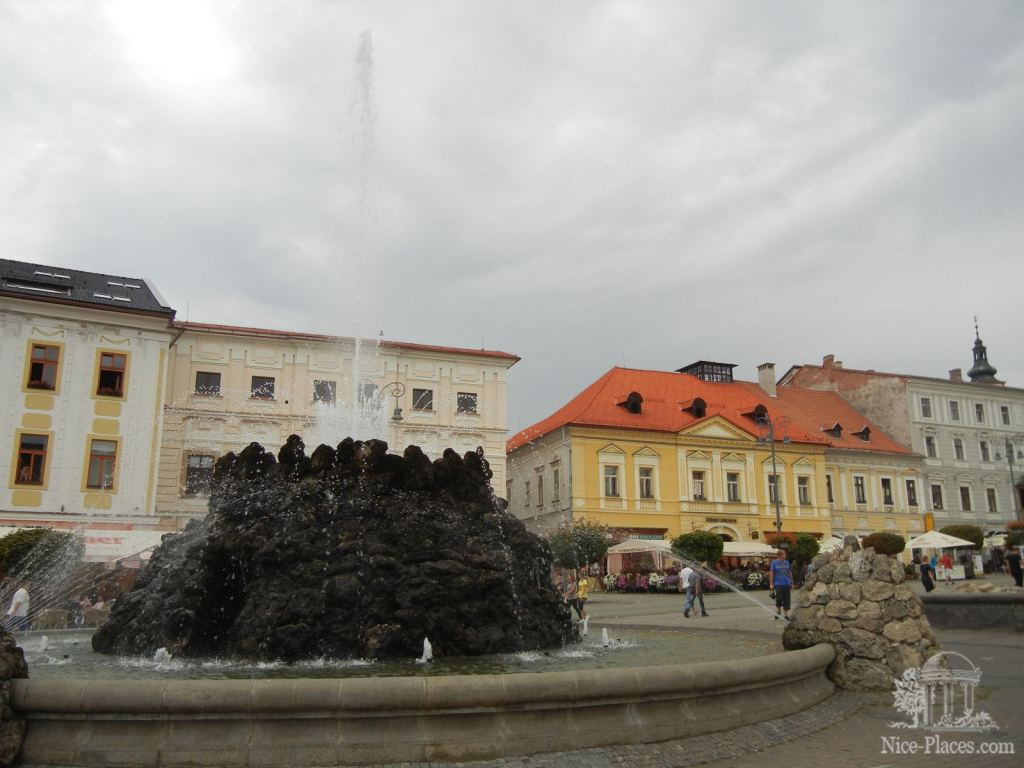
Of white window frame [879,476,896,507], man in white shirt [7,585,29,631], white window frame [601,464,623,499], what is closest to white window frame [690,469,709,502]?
white window frame [601,464,623,499]

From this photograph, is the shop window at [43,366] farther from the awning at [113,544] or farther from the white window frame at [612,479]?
the white window frame at [612,479]

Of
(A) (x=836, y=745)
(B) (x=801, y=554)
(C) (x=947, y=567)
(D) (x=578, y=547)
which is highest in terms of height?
(D) (x=578, y=547)

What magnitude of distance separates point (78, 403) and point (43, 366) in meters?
2.04

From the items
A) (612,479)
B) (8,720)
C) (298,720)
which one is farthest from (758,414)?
(8,720)

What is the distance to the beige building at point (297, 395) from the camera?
35.6 meters

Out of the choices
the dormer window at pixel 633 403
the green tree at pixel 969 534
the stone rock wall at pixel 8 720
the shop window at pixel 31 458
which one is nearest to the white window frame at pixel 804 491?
the green tree at pixel 969 534

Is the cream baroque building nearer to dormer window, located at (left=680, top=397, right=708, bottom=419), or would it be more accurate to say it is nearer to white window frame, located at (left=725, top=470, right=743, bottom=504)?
dormer window, located at (left=680, top=397, right=708, bottom=419)

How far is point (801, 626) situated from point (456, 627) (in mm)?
3989

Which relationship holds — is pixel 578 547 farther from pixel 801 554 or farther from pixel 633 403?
pixel 633 403

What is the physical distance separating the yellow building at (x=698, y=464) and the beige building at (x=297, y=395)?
723cm

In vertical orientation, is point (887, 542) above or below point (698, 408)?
below

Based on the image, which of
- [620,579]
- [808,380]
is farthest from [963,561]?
[808,380]

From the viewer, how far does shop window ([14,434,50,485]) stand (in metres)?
31.4

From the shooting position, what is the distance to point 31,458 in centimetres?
3177
